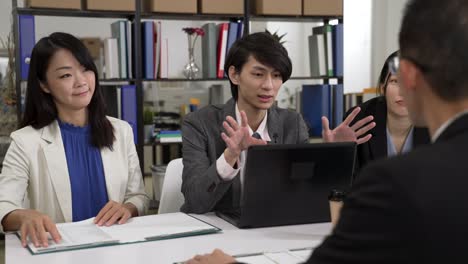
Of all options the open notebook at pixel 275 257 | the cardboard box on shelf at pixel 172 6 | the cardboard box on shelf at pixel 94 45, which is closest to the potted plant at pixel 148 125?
the cardboard box on shelf at pixel 94 45

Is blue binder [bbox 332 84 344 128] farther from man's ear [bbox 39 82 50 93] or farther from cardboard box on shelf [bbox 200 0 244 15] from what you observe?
man's ear [bbox 39 82 50 93]

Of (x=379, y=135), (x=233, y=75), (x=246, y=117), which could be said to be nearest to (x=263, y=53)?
(x=233, y=75)

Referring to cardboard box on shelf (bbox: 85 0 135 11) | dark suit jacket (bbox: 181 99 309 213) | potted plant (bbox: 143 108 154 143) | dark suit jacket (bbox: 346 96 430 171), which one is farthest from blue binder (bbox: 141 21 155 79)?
dark suit jacket (bbox: 346 96 430 171)

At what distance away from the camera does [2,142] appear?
3785 mm

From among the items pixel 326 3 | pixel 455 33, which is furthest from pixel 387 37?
pixel 455 33

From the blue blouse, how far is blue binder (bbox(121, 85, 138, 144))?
155cm

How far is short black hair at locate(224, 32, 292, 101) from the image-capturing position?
203 cm

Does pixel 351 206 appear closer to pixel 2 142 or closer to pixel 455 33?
pixel 455 33

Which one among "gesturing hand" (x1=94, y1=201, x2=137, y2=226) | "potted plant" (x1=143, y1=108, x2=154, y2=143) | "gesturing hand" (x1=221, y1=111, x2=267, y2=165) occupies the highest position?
"gesturing hand" (x1=221, y1=111, x2=267, y2=165)

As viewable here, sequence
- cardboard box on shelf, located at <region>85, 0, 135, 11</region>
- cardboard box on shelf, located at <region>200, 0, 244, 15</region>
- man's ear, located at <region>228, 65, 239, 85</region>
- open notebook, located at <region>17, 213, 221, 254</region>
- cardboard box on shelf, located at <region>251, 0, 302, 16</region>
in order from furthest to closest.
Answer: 1. cardboard box on shelf, located at <region>251, 0, 302, 16</region>
2. cardboard box on shelf, located at <region>200, 0, 244, 15</region>
3. cardboard box on shelf, located at <region>85, 0, 135, 11</region>
4. man's ear, located at <region>228, 65, 239, 85</region>
5. open notebook, located at <region>17, 213, 221, 254</region>

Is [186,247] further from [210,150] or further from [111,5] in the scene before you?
[111,5]

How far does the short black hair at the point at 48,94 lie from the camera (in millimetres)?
1954

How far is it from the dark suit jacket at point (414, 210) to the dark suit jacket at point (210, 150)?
104cm

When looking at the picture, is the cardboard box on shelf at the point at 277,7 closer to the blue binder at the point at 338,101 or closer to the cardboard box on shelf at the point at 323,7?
the cardboard box on shelf at the point at 323,7
